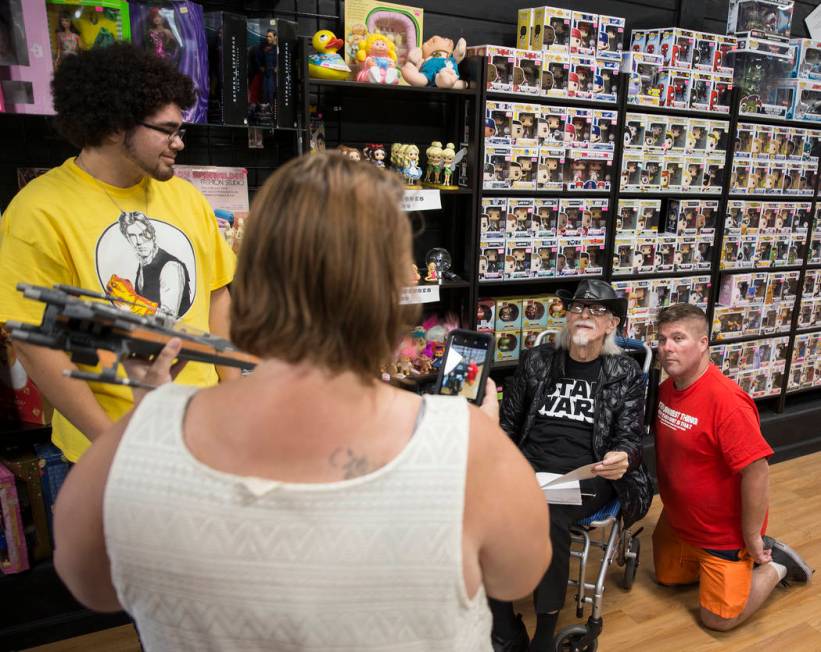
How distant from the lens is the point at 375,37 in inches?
100

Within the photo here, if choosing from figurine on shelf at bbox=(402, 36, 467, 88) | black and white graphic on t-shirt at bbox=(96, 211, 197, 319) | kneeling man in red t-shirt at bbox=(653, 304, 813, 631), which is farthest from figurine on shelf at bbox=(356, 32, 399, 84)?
kneeling man in red t-shirt at bbox=(653, 304, 813, 631)

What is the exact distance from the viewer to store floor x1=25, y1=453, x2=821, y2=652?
2.31 m

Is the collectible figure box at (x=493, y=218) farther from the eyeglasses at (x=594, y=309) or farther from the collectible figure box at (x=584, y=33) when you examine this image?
the collectible figure box at (x=584, y=33)

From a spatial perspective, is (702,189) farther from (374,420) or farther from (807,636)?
(374,420)

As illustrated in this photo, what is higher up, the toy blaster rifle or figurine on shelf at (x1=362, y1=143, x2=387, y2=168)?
figurine on shelf at (x1=362, y1=143, x2=387, y2=168)

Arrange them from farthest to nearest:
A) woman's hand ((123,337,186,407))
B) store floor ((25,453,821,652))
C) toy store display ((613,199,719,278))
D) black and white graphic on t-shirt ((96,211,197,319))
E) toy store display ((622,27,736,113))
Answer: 1. toy store display ((613,199,719,278))
2. toy store display ((622,27,736,113))
3. store floor ((25,453,821,652))
4. black and white graphic on t-shirt ((96,211,197,319))
5. woman's hand ((123,337,186,407))

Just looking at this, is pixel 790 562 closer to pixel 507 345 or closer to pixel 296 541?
pixel 507 345

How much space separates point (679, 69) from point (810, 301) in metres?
1.87

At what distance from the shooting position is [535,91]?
2.91 metres

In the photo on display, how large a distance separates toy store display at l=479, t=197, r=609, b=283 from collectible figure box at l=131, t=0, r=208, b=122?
1.34 meters

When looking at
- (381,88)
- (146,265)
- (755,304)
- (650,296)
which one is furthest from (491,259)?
(755,304)

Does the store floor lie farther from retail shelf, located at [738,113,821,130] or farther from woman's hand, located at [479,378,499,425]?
retail shelf, located at [738,113,821,130]

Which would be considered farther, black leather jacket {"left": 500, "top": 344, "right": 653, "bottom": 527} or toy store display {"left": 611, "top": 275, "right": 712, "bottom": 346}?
toy store display {"left": 611, "top": 275, "right": 712, "bottom": 346}

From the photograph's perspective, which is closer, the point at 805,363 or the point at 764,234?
the point at 764,234
